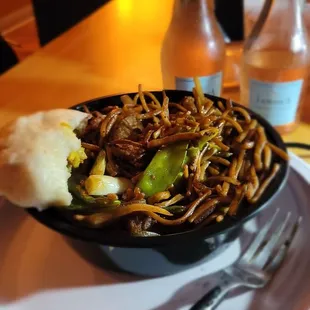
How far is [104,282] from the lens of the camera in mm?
529

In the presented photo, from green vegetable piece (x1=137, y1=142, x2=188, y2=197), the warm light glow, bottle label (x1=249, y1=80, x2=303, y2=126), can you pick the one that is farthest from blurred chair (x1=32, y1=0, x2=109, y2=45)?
green vegetable piece (x1=137, y1=142, x2=188, y2=197)

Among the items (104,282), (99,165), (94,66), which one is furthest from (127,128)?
(94,66)

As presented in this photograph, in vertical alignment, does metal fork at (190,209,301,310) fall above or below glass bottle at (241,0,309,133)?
below

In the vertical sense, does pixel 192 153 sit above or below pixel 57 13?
above

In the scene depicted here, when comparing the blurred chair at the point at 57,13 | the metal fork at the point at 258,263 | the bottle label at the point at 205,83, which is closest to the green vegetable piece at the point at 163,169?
the metal fork at the point at 258,263

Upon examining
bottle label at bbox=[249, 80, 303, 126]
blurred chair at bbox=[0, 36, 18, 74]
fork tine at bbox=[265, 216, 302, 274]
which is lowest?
blurred chair at bbox=[0, 36, 18, 74]

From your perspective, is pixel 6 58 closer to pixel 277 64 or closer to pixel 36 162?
pixel 277 64

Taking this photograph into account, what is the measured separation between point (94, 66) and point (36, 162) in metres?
0.62

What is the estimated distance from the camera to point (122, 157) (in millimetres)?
537

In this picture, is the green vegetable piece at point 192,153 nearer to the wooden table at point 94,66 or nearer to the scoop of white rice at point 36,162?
the scoop of white rice at point 36,162

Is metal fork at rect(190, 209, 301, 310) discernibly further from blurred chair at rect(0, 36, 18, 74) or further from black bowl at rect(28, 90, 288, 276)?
blurred chair at rect(0, 36, 18, 74)

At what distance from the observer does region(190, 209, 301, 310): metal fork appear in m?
0.49

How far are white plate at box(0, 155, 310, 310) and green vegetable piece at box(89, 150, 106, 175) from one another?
0.11 metres

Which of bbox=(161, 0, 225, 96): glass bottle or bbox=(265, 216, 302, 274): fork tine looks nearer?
bbox=(265, 216, 302, 274): fork tine
